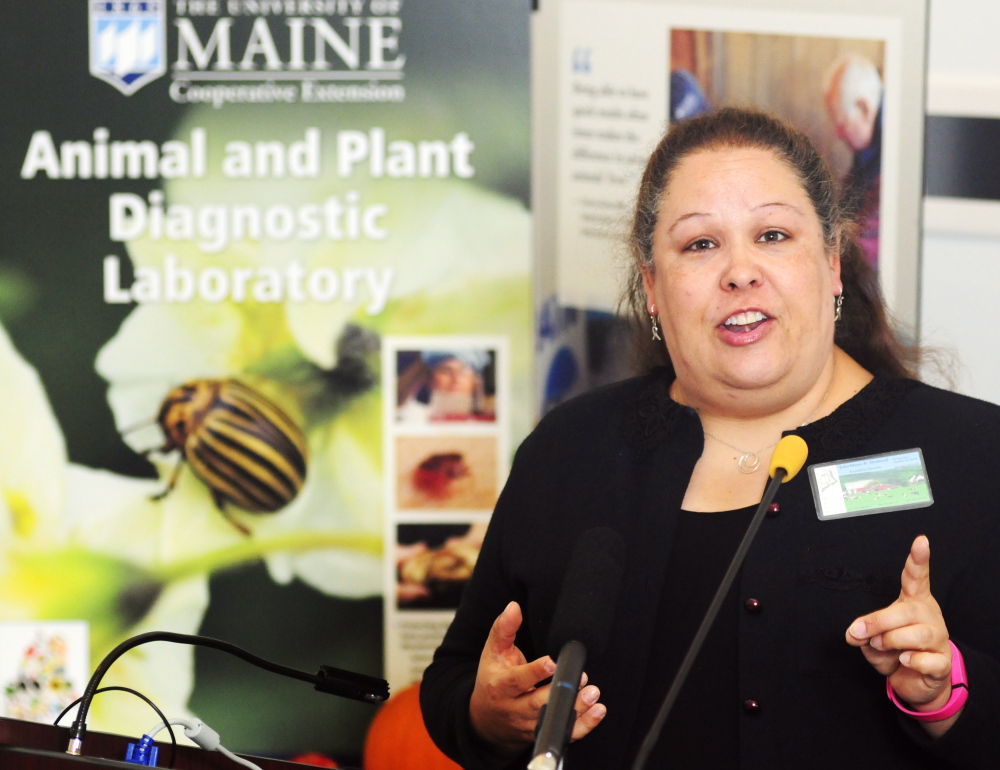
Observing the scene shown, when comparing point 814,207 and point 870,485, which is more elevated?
point 814,207

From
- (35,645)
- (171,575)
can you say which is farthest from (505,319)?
(35,645)

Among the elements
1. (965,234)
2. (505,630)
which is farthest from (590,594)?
(965,234)

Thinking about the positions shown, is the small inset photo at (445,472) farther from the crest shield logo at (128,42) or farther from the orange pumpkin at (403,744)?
the crest shield logo at (128,42)

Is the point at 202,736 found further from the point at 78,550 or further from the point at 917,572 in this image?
the point at 78,550

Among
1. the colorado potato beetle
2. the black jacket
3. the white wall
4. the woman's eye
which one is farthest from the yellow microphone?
the white wall

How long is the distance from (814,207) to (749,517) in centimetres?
51

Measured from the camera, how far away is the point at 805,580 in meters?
1.61

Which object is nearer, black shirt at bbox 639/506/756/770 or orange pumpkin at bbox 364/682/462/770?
black shirt at bbox 639/506/756/770

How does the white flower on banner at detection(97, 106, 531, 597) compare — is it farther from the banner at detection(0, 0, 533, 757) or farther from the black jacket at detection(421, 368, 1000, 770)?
the black jacket at detection(421, 368, 1000, 770)

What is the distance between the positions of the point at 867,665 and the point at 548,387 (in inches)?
64.8

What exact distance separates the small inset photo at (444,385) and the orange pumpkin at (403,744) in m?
0.66

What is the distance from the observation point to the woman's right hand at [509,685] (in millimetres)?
1478

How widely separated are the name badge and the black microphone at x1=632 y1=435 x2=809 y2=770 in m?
0.14

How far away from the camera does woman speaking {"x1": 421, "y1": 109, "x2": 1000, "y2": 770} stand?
60.2 inches
